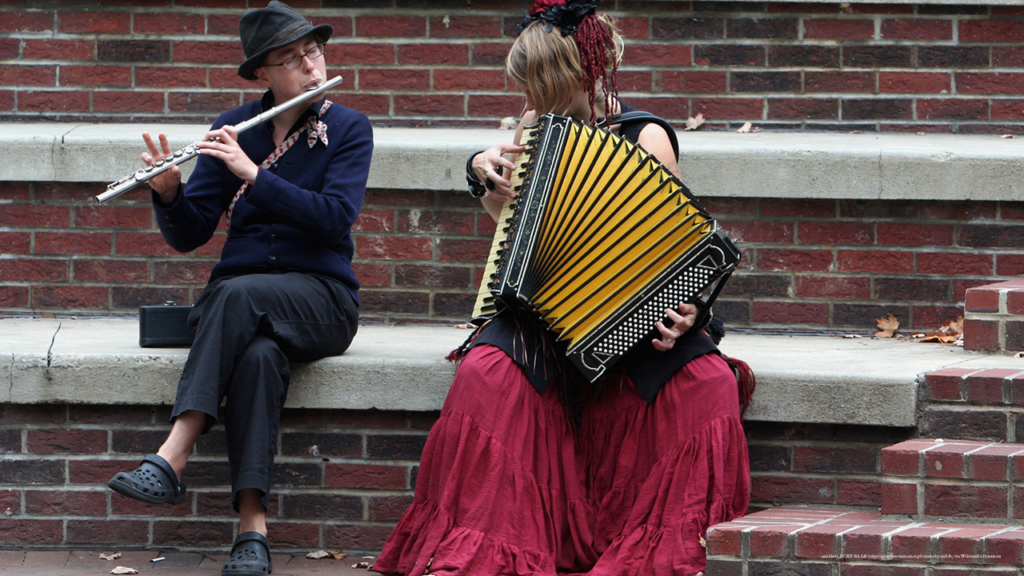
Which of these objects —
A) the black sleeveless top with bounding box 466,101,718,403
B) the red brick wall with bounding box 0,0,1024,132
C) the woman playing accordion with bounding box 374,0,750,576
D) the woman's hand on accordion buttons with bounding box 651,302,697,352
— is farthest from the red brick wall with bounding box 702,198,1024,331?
the woman's hand on accordion buttons with bounding box 651,302,697,352

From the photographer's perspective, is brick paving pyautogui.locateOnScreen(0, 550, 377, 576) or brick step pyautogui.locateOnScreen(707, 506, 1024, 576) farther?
brick paving pyautogui.locateOnScreen(0, 550, 377, 576)

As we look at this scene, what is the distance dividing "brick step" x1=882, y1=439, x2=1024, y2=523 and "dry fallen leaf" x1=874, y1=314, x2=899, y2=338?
1038mm

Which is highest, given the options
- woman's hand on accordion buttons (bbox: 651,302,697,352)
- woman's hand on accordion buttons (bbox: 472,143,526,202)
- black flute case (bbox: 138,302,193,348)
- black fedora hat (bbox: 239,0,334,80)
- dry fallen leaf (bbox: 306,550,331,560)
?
black fedora hat (bbox: 239,0,334,80)

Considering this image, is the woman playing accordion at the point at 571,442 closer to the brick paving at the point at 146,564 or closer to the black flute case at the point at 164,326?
the brick paving at the point at 146,564

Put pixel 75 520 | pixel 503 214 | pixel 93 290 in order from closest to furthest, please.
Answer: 1. pixel 503 214
2. pixel 75 520
3. pixel 93 290

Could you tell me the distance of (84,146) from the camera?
401 centimetres

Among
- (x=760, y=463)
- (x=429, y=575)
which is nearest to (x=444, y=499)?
(x=429, y=575)

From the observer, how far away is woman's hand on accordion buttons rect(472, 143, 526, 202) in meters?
3.09

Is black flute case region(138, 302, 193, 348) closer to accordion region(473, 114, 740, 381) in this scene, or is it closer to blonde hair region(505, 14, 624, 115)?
accordion region(473, 114, 740, 381)

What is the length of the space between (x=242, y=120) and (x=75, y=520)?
1.28 meters

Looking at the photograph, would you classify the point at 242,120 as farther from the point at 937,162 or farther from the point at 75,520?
the point at 937,162

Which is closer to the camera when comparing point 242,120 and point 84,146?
point 242,120

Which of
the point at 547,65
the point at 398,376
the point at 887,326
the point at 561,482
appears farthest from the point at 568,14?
the point at 887,326

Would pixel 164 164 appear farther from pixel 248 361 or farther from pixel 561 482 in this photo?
pixel 561 482
